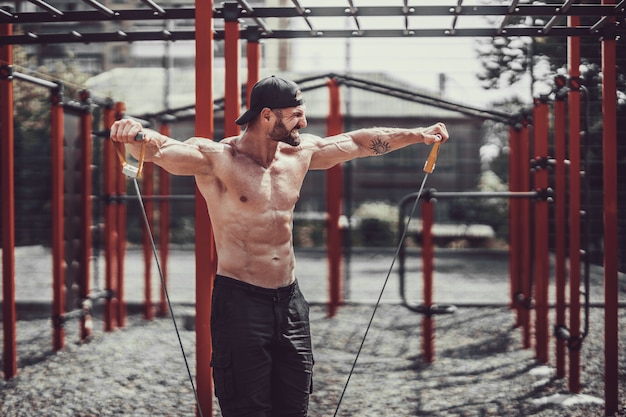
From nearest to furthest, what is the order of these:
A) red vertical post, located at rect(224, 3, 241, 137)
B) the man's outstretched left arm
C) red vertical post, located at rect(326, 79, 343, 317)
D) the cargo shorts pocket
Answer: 1. the cargo shorts pocket
2. the man's outstretched left arm
3. red vertical post, located at rect(224, 3, 241, 137)
4. red vertical post, located at rect(326, 79, 343, 317)

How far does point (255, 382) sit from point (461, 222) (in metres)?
10.3

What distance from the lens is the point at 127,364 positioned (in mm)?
5430

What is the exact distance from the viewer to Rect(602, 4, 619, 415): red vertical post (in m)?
Answer: 3.94

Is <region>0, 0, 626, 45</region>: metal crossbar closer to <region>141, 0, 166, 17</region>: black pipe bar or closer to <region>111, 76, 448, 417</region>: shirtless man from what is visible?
<region>141, 0, 166, 17</region>: black pipe bar

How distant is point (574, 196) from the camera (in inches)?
171

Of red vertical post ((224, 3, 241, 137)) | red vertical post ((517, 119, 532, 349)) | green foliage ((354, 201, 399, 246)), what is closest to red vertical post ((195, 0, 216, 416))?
red vertical post ((224, 3, 241, 137))

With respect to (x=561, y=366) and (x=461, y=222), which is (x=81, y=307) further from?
(x=461, y=222)

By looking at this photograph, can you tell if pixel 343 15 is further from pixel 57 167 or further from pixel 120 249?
pixel 120 249

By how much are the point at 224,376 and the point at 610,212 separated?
244cm

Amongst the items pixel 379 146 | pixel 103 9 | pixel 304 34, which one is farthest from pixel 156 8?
pixel 379 146

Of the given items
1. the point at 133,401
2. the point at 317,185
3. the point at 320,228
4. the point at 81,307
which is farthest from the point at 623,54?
the point at 317,185

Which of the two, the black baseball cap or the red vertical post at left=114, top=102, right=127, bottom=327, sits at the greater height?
the black baseball cap

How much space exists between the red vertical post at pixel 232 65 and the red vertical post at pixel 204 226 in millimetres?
293

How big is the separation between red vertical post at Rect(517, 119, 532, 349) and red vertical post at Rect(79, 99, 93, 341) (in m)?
3.78
